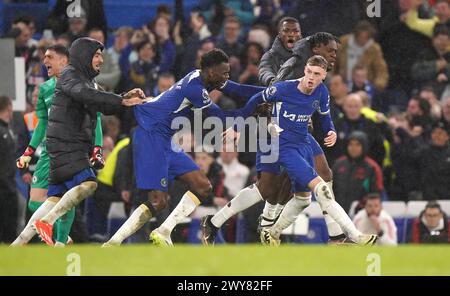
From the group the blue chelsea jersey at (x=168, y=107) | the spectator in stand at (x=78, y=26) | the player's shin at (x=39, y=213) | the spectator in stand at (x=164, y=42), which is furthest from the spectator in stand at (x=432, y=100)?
the player's shin at (x=39, y=213)

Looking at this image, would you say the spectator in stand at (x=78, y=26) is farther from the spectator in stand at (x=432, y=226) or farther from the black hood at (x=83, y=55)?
the spectator in stand at (x=432, y=226)

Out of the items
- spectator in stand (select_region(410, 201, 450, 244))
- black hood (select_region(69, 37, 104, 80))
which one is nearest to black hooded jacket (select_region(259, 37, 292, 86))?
black hood (select_region(69, 37, 104, 80))

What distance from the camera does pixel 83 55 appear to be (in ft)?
46.9

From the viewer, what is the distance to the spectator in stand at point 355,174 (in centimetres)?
1755

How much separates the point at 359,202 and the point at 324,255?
11.0 ft

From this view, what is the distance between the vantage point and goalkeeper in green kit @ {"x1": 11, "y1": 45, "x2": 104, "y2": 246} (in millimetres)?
14523

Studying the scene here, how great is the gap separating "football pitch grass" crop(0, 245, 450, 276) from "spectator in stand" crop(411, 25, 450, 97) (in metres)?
5.17

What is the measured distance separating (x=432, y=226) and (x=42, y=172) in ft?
16.5

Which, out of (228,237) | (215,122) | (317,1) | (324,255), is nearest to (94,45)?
(215,122)

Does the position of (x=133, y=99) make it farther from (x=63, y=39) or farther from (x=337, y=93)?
(x=337, y=93)

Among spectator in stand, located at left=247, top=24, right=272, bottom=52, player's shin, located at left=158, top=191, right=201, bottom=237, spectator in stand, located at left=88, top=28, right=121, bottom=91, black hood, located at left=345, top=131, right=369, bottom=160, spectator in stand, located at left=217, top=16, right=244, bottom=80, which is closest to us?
player's shin, located at left=158, top=191, right=201, bottom=237

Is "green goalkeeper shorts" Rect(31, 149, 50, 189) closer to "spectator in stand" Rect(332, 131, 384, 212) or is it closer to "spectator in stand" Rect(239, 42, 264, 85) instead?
"spectator in stand" Rect(332, 131, 384, 212)

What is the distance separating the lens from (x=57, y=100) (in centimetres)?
1437
